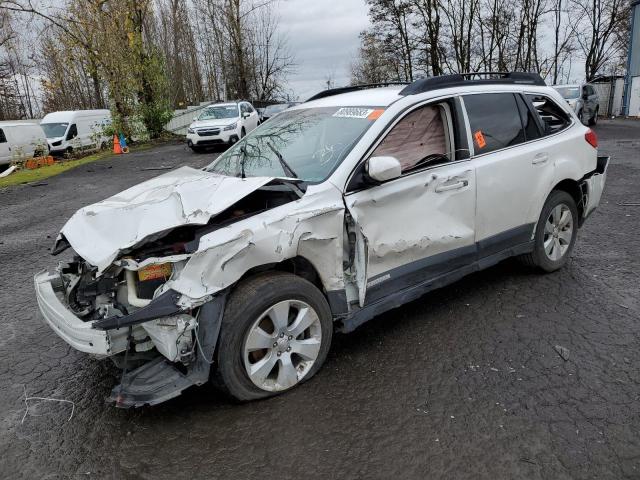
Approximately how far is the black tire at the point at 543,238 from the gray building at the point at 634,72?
93.2 ft

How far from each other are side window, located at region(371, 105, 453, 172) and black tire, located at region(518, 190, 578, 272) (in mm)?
1326

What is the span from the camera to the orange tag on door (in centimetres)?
411

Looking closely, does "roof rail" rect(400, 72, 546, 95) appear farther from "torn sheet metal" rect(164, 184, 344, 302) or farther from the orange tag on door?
"torn sheet metal" rect(164, 184, 344, 302)

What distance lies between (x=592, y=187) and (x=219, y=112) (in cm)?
1732

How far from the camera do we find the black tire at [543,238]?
184 inches

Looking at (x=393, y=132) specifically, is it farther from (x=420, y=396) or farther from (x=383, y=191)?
(x=420, y=396)

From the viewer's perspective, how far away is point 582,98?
845 inches

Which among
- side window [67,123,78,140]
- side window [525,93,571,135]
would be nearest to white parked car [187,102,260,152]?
side window [67,123,78,140]

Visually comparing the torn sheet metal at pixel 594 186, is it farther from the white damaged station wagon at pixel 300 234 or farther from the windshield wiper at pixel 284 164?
the windshield wiper at pixel 284 164

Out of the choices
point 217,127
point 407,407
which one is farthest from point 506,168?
point 217,127

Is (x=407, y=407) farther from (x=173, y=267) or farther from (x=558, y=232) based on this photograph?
(x=558, y=232)

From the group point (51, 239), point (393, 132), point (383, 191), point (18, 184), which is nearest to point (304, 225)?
point (383, 191)

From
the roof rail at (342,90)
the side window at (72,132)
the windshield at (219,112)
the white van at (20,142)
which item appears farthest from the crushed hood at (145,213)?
the side window at (72,132)

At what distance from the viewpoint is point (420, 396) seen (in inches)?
123
